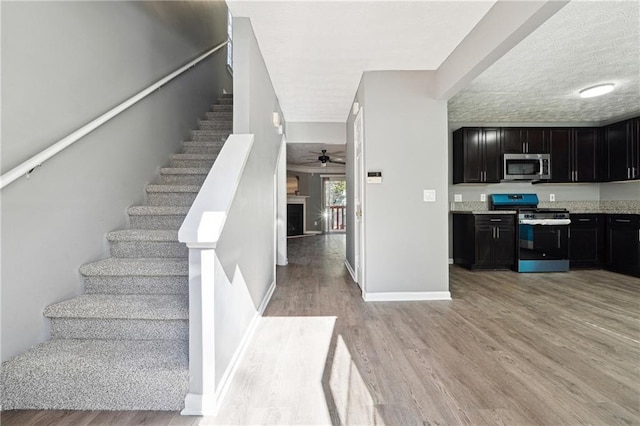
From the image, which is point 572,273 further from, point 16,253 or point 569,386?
point 16,253

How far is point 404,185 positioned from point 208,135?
235cm

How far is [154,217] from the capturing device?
2.32 metres

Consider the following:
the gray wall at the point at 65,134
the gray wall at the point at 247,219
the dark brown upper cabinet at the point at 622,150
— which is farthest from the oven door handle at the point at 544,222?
the gray wall at the point at 65,134

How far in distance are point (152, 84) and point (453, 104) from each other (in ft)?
11.9

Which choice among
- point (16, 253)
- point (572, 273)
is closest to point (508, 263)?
point (572, 273)

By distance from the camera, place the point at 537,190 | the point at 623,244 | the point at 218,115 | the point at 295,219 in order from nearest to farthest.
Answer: the point at 218,115
the point at 623,244
the point at 537,190
the point at 295,219

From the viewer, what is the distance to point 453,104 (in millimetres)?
3939

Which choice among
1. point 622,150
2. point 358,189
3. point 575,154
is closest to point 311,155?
point 358,189

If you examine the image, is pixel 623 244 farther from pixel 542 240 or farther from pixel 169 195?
pixel 169 195

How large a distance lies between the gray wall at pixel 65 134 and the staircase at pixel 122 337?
0.13 m

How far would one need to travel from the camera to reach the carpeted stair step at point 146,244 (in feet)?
6.76

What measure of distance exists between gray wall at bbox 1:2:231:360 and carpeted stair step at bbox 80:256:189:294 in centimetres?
9

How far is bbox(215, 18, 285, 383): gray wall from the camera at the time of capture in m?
1.59

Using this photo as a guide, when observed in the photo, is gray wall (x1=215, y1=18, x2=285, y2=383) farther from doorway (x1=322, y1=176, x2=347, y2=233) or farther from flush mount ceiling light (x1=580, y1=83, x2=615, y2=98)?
doorway (x1=322, y1=176, x2=347, y2=233)
